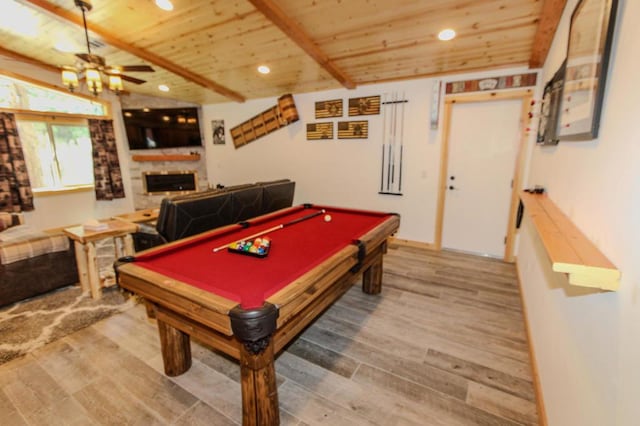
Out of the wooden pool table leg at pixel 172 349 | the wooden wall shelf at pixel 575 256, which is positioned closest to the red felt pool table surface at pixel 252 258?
the wooden pool table leg at pixel 172 349

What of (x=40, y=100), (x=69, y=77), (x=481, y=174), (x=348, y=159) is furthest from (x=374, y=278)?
(x=40, y=100)

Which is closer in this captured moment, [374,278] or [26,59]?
[374,278]

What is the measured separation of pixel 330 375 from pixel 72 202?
21.0ft

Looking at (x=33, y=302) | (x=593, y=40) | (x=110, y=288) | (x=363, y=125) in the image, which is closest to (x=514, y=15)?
(x=593, y=40)

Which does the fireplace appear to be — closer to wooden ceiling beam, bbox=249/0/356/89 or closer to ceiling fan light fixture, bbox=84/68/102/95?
ceiling fan light fixture, bbox=84/68/102/95

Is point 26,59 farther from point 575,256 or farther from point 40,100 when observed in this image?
point 575,256

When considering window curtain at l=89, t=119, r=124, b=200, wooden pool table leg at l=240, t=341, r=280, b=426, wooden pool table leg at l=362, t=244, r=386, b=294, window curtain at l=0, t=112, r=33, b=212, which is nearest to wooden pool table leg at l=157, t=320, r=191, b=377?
wooden pool table leg at l=240, t=341, r=280, b=426

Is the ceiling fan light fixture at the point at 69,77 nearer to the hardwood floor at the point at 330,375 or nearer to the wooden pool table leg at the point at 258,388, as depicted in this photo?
the hardwood floor at the point at 330,375

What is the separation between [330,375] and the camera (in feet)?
6.36

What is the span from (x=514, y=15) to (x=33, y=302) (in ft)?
18.3

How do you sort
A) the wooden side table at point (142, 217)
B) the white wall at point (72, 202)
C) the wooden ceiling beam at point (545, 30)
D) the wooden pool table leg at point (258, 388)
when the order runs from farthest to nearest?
the white wall at point (72, 202), the wooden side table at point (142, 217), the wooden ceiling beam at point (545, 30), the wooden pool table leg at point (258, 388)

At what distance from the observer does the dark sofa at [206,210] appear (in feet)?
9.58

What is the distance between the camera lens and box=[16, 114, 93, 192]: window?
5102 millimetres

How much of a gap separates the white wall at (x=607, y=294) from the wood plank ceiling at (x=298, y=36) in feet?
6.50
